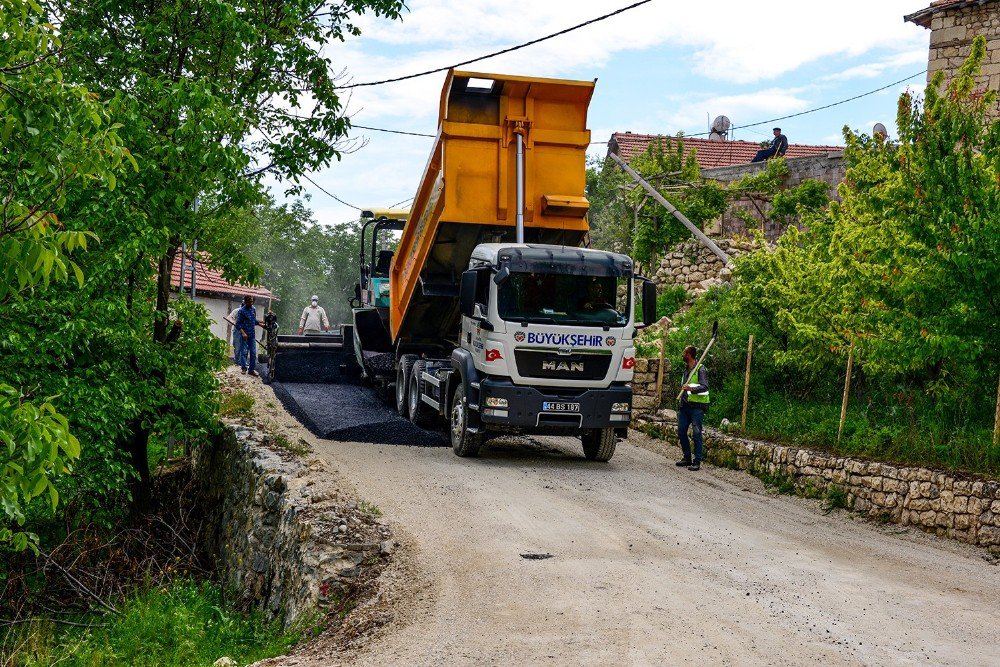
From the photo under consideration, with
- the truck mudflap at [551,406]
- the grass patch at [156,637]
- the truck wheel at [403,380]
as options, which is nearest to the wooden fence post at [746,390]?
the truck mudflap at [551,406]

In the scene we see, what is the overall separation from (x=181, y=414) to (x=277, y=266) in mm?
51213

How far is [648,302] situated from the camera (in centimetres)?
1272

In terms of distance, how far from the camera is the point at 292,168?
13891 millimetres

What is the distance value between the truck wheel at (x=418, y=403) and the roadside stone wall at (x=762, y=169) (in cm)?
933

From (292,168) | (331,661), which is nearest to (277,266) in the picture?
(292,168)

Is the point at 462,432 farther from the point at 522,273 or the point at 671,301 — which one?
the point at 671,301

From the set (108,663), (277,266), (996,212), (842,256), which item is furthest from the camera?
(277,266)

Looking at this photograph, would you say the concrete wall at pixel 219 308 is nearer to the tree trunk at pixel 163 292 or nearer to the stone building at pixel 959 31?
the tree trunk at pixel 163 292

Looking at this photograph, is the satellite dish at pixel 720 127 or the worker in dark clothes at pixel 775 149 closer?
the worker in dark clothes at pixel 775 149

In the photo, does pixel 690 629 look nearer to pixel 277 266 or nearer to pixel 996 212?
pixel 996 212

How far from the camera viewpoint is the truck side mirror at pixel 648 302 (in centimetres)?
1267

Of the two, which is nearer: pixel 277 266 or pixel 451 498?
pixel 451 498

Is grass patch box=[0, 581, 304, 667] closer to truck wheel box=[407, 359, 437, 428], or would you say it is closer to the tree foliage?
truck wheel box=[407, 359, 437, 428]

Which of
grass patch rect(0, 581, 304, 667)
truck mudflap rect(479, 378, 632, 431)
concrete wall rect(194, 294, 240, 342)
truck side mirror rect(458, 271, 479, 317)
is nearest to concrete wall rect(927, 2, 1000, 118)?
truck mudflap rect(479, 378, 632, 431)
